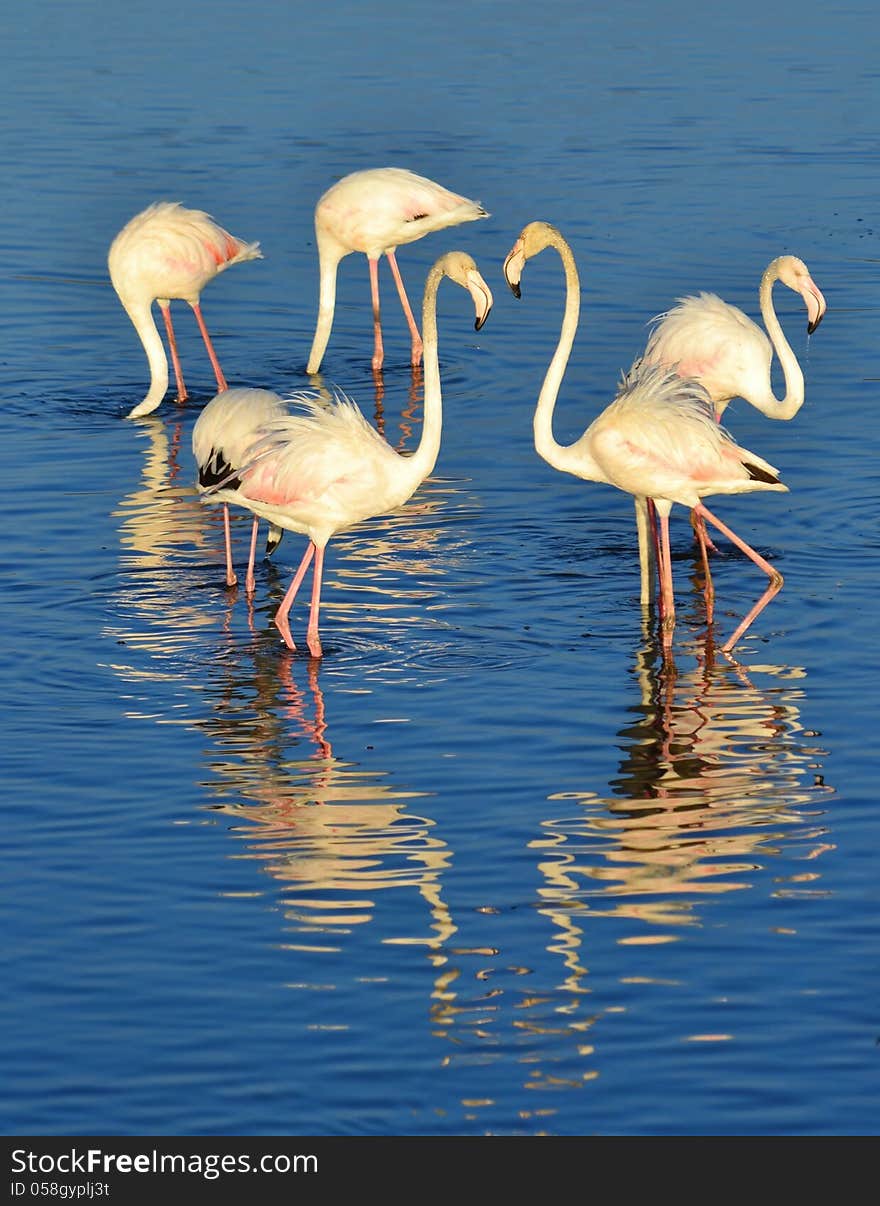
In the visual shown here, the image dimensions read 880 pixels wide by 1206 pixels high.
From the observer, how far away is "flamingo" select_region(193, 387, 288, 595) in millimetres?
10023

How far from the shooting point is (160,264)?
46.4ft

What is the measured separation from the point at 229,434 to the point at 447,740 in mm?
2304

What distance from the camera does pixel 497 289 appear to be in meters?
16.6

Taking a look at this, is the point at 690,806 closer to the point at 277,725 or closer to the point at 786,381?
the point at 277,725

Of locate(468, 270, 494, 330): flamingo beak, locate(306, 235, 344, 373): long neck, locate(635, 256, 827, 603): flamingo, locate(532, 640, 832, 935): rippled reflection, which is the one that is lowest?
locate(532, 640, 832, 935): rippled reflection

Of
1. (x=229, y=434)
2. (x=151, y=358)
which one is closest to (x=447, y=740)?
(x=229, y=434)

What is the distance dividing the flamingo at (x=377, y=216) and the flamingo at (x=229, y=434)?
16.0 feet

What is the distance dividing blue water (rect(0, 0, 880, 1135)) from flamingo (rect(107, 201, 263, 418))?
1.19 ft

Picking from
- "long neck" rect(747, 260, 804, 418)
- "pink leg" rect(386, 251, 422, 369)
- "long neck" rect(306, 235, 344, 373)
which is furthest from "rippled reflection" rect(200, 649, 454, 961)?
"pink leg" rect(386, 251, 422, 369)

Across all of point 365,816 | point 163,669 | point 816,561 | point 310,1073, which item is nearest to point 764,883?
point 365,816

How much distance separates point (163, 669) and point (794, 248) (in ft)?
30.3

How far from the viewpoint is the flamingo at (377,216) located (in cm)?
1533

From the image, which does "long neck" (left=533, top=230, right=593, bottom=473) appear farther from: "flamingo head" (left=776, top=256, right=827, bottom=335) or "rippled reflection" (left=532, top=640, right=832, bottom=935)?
"flamingo head" (left=776, top=256, right=827, bottom=335)
